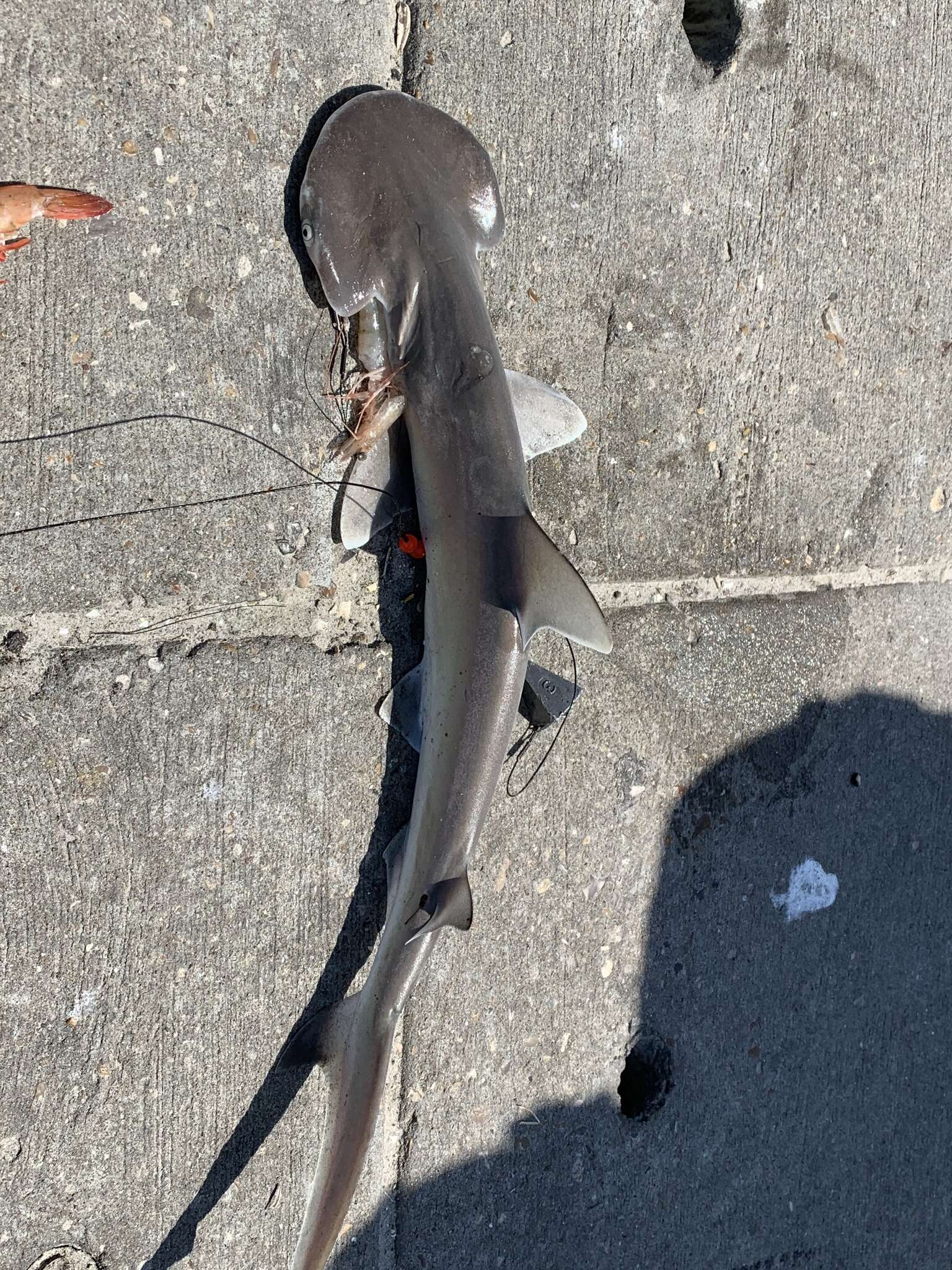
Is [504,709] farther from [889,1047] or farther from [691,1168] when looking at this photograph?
[889,1047]

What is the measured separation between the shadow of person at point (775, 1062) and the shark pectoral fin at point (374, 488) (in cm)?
114

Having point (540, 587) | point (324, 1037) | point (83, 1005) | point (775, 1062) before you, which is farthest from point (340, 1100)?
point (775, 1062)

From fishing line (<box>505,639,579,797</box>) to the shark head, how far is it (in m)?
0.91

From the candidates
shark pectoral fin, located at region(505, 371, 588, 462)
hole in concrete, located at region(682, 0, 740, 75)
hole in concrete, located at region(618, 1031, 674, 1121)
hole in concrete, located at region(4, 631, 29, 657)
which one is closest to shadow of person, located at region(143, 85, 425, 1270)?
shark pectoral fin, located at region(505, 371, 588, 462)

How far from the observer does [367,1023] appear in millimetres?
2039

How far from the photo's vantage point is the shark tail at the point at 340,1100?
1.96 metres

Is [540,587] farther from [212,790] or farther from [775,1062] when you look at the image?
[775,1062]

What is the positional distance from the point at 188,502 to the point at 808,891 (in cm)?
201

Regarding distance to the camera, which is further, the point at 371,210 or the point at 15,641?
the point at 371,210

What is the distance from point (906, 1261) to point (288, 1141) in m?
2.15

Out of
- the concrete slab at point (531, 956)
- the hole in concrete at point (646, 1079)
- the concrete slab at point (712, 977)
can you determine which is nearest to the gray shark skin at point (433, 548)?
the concrete slab at point (531, 956)

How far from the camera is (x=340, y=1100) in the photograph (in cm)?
204

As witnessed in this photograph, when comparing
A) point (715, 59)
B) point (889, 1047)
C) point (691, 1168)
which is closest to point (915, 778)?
point (889, 1047)

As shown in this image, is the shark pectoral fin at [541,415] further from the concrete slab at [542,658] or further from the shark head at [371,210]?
the shark head at [371,210]
